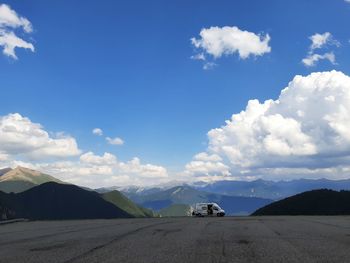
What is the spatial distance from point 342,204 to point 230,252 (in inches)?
6797

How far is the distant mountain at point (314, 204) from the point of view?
173750 millimetres

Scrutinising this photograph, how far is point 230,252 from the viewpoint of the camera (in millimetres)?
14820

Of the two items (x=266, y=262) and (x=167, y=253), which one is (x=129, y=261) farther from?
(x=266, y=262)

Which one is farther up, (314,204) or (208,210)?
(314,204)

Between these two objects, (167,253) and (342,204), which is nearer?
(167,253)

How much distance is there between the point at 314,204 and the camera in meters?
183

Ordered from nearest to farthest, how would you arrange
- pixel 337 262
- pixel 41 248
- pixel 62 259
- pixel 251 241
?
pixel 337 262, pixel 62 259, pixel 41 248, pixel 251 241

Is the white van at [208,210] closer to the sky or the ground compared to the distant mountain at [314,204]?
closer to the ground

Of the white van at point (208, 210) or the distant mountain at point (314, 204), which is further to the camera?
the distant mountain at point (314, 204)

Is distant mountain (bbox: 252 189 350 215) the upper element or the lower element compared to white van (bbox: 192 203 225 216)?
upper

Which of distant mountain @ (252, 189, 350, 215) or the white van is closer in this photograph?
the white van

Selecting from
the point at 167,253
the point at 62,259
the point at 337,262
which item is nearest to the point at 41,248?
the point at 62,259

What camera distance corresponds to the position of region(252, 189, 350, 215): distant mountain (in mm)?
173750

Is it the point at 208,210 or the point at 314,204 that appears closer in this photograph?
the point at 208,210
